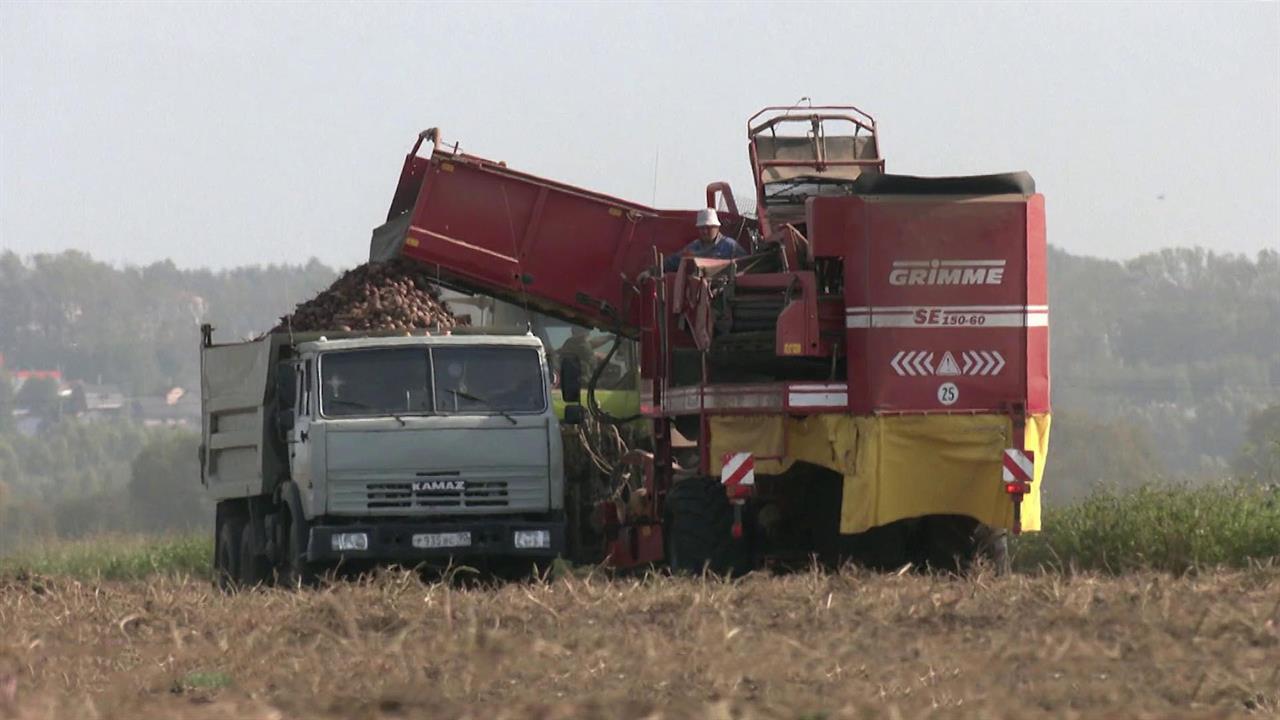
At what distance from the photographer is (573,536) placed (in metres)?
19.1

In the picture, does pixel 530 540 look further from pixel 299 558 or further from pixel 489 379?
pixel 299 558

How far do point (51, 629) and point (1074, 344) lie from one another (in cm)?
10759

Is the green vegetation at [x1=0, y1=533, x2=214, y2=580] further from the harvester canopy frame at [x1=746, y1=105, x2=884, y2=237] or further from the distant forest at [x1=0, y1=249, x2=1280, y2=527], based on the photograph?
the distant forest at [x1=0, y1=249, x2=1280, y2=527]

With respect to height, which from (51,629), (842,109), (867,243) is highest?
(842,109)

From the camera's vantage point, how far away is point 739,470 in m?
16.7

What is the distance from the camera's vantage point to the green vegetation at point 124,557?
2822cm

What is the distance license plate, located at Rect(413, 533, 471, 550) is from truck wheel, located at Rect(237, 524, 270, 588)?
8.81ft

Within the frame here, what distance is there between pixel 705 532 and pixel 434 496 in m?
2.43

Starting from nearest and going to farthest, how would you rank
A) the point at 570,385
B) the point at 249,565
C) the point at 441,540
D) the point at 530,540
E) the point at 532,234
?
1. the point at 441,540
2. the point at 530,540
3. the point at 570,385
4. the point at 249,565
5. the point at 532,234

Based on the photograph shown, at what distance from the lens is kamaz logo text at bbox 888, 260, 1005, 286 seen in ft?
52.9

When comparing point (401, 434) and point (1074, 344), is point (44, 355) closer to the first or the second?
point (1074, 344)

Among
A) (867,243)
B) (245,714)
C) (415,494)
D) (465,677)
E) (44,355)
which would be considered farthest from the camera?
(44,355)

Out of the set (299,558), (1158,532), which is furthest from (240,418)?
(1158,532)

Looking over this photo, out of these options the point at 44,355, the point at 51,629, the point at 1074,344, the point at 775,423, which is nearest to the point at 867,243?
the point at 775,423
